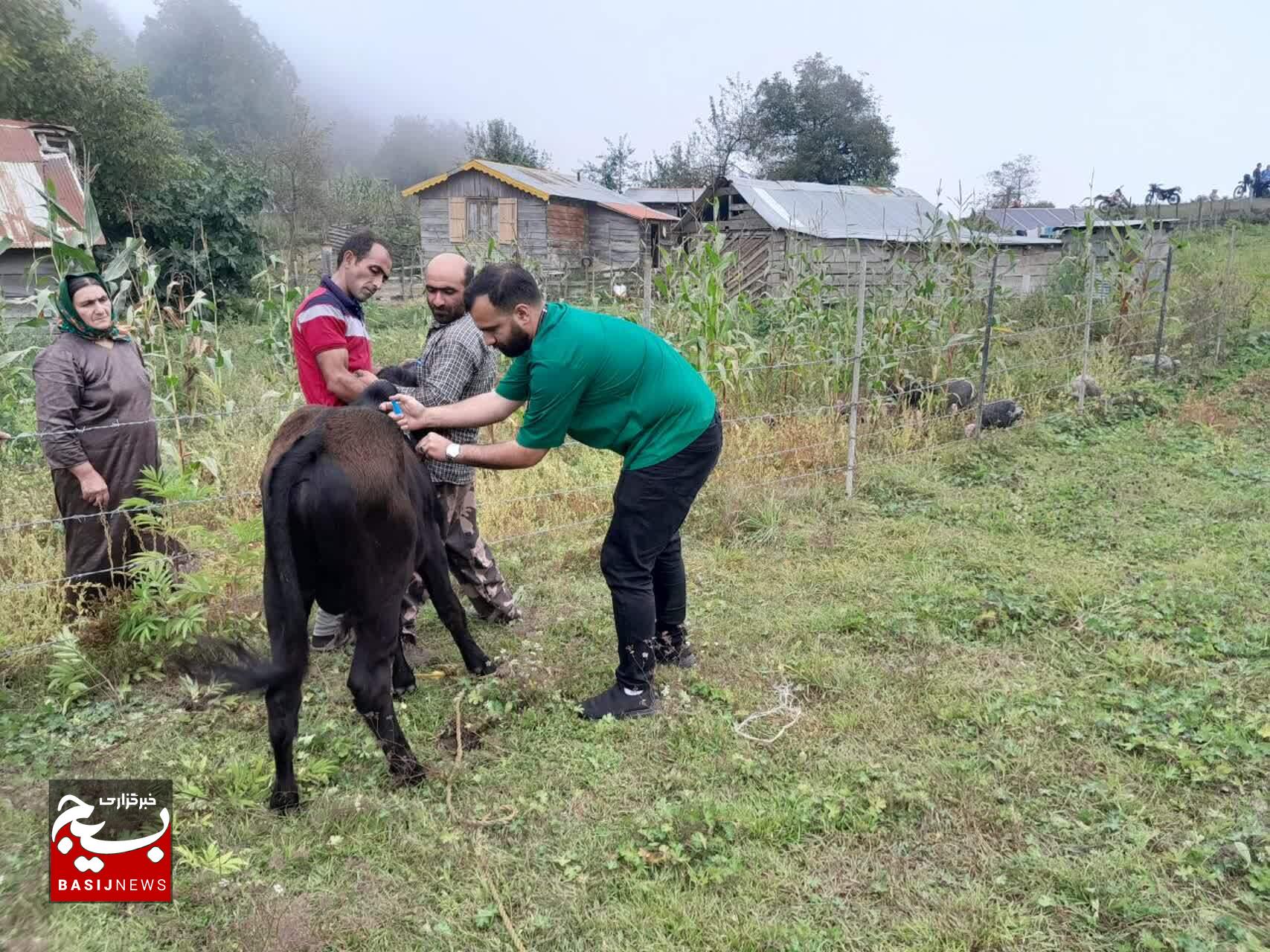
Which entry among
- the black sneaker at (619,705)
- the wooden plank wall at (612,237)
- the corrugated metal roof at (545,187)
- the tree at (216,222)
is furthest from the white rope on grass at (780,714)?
the wooden plank wall at (612,237)

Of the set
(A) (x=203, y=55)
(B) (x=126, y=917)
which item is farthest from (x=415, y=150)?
(B) (x=126, y=917)

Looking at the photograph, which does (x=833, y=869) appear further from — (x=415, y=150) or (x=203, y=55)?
(x=415, y=150)

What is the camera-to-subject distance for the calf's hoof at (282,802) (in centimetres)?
284

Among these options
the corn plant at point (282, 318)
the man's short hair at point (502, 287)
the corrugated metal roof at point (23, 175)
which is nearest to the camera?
the man's short hair at point (502, 287)

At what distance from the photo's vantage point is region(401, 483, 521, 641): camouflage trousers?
3836mm

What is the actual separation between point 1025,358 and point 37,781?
9906 mm

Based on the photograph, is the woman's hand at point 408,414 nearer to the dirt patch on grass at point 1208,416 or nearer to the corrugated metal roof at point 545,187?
the dirt patch on grass at point 1208,416

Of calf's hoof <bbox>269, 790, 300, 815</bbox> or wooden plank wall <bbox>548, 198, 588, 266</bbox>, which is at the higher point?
wooden plank wall <bbox>548, 198, 588, 266</bbox>

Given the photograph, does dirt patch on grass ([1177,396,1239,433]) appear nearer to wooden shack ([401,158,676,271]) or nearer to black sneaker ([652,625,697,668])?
black sneaker ([652,625,697,668])

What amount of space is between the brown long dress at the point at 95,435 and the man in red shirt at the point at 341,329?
3.12 feet

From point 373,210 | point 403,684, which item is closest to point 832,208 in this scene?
point 373,210

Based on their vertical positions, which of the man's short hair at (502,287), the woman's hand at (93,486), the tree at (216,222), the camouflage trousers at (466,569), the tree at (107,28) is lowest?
the camouflage trousers at (466,569)

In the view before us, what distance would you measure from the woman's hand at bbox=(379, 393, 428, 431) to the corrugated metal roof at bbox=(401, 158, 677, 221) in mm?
19384

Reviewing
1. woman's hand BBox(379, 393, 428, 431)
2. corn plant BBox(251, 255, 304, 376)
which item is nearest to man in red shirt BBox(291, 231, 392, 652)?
woman's hand BBox(379, 393, 428, 431)
